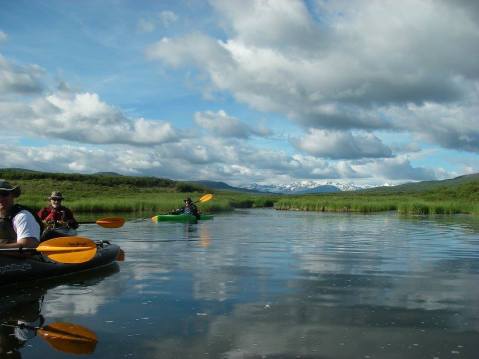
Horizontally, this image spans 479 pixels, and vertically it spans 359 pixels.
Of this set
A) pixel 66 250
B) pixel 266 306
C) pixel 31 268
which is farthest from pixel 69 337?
pixel 31 268

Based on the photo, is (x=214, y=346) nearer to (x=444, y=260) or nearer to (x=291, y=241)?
(x=444, y=260)

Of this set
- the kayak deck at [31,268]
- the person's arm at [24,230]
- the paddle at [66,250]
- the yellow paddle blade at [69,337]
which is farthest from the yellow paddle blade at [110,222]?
the yellow paddle blade at [69,337]

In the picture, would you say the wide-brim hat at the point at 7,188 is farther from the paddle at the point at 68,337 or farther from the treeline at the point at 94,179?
the treeline at the point at 94,179

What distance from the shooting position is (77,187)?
81562 millimetres

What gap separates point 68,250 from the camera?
862cm

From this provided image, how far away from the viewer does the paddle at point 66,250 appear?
8434 millimetres

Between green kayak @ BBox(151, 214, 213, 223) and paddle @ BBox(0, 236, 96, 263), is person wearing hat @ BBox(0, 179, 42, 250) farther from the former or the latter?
green kayak @ BBox(151, 214, 213, 223)

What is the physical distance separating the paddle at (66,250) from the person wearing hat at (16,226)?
0.13 m

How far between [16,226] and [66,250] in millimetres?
886

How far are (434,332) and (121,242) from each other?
512 inches

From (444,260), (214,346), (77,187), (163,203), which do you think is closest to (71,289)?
(214,346)

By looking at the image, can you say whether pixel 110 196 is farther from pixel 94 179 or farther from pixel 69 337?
pixel 69 337

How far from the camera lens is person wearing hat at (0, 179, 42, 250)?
27.1 feet

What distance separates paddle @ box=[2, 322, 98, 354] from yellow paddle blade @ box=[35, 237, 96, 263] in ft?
5.77
